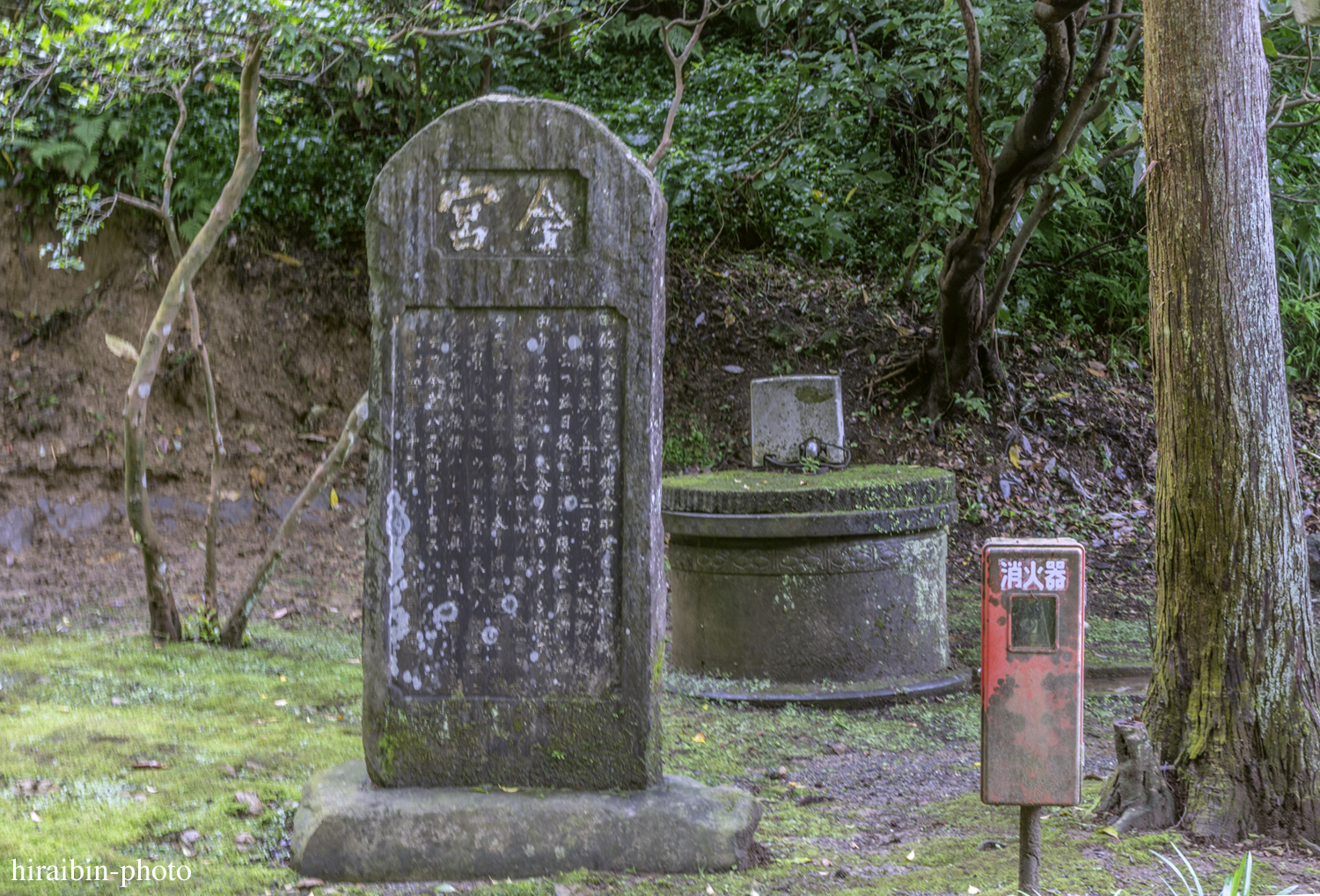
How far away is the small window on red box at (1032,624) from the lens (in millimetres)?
2688

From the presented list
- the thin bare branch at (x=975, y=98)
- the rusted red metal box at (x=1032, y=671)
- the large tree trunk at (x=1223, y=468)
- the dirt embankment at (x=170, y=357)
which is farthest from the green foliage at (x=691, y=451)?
the rusted red metal box at (x=1032, y=671)

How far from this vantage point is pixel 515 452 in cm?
344

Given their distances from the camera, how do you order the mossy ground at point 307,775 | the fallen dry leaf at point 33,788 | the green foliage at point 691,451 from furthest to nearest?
the green foliage at point 691,451 < the fallen dry leaf at point 33,788 < the mossy ground at point 307,775

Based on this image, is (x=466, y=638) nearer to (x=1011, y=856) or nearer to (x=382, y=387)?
(x=382, y=387)

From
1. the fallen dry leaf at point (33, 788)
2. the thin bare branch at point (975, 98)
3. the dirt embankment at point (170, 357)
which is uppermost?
the thin bare branch at point (975, 98)

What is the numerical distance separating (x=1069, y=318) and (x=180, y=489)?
8.42m

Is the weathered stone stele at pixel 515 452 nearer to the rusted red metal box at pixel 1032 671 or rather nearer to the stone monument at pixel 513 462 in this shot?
the stone monument at pixel 513 462

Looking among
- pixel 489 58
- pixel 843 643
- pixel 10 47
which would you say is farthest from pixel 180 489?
pixel 843 643

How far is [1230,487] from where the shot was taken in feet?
10.6

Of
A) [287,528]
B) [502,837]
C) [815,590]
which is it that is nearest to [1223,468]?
[502,837]

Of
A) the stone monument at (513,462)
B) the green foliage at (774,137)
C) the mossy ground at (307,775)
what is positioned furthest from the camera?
the green foliage at (774,137)

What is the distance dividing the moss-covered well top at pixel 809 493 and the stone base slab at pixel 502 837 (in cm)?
239

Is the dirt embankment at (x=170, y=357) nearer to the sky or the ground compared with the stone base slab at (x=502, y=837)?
nearer to the sky

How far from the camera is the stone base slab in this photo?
316cm
